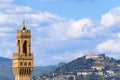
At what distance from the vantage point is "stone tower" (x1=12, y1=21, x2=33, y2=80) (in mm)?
127875

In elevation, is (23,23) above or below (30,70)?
above

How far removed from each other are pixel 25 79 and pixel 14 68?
3465 millimetres

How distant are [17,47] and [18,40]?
4.83 ft

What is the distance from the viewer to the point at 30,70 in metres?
128

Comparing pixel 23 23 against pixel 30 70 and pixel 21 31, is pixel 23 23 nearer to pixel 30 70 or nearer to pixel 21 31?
pixel 21 31

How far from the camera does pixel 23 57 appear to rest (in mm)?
128750

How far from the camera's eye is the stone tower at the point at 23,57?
128m

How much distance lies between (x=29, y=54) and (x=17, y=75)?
4.99m

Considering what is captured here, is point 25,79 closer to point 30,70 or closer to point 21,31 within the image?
point 30,70

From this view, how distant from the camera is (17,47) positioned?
12988 centimetres

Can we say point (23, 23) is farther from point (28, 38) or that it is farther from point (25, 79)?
point (25, 79)

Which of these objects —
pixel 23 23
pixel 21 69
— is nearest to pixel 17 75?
pixel 21 69

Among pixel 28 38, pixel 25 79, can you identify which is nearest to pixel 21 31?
pixel 28 38

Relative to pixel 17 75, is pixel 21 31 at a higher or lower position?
higher
